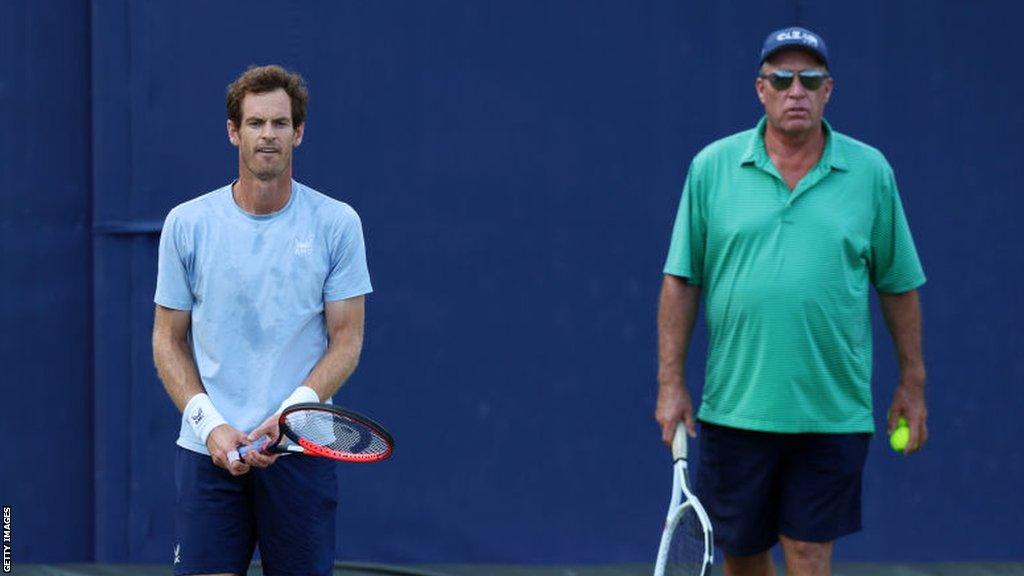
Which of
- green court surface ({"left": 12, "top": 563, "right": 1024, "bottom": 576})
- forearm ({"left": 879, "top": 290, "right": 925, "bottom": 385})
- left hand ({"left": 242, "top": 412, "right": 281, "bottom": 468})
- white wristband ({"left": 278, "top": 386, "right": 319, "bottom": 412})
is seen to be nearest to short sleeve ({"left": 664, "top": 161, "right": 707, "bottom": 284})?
forearm ({"left": 879, "top": 290, "right": 925, "bottom": 385})

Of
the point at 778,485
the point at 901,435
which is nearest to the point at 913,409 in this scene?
the point at 901,435

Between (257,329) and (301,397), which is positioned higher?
(257,329)

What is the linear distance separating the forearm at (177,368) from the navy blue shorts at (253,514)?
15 centimetres

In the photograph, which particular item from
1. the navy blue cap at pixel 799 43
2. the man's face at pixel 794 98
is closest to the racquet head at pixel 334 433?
the man's face at pixel 794 98

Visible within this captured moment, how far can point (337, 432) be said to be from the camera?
4.62 m

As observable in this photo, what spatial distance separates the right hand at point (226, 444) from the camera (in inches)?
179

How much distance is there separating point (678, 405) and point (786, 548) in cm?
50

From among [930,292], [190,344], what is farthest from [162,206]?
[930,292]

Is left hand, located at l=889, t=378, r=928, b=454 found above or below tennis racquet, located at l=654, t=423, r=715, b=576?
above

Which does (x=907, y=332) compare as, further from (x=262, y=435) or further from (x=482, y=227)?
(x=482, y=227)

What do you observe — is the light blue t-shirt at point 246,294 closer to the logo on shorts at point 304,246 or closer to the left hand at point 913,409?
the logo on shorts at point 304,246

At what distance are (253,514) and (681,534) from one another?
3.55ft

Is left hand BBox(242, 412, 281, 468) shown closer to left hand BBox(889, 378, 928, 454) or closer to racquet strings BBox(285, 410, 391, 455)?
racquet strings BBox(285, 410, 391, 455)

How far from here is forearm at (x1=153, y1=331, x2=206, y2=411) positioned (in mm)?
4723
